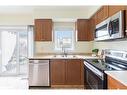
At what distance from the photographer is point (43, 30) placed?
241 inches

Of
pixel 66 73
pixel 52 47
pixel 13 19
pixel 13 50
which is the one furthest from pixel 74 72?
pixel 13 19

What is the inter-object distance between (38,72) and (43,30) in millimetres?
1311

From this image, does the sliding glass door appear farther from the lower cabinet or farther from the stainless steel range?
the stainless steel range

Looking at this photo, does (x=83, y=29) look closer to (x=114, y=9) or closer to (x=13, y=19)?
(x=13, y=19)

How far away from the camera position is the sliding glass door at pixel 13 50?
750cm

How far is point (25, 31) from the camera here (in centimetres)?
756

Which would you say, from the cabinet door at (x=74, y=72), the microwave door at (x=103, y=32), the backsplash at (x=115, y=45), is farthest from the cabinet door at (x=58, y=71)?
the microwave door at (x=103, y=32)

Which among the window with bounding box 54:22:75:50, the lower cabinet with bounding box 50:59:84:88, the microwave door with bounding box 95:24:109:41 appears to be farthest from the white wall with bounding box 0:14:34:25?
the microwave door with bounding box 95:24:109:41

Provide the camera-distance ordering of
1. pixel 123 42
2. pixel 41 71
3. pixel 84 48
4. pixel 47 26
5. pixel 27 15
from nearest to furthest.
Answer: pixel 123 42 < pixel 41 71 < pixel 47 26 < pixel 84 48 < pixel 27 15

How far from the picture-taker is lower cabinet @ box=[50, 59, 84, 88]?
217 inches

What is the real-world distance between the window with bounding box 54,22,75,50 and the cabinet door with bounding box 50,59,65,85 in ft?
4.36

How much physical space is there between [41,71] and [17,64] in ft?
8.06

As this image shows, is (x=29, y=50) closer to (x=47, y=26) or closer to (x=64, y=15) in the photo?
(x=47, y=26)
